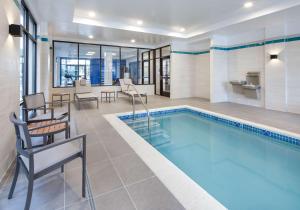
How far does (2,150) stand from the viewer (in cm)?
207

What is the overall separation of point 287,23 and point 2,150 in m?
7.43

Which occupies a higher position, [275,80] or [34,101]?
[275,80]

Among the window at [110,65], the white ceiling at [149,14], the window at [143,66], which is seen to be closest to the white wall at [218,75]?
the white ceiling at [149,14]

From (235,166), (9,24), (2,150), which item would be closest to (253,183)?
(235,166)

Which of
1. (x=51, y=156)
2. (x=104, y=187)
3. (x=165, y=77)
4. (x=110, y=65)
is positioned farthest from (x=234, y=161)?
(x=110, y=65)

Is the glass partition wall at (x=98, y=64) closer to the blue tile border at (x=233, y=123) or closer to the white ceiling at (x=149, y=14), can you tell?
the white ceiling at (x=149, y=14)

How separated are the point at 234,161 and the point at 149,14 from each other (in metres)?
4.83

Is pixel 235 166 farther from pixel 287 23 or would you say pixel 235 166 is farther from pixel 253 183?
pixel 287 23

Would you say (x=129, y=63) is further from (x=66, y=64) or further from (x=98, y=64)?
(x=66, y=64)

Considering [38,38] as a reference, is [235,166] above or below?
below

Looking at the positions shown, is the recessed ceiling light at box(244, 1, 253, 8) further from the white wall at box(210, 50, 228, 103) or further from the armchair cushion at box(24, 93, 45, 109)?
the armchair cushion at box(24, 93, 45, 109)

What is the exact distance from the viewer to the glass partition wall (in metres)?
8.54

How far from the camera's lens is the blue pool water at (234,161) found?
213 centimetres

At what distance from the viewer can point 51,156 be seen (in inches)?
64.8
